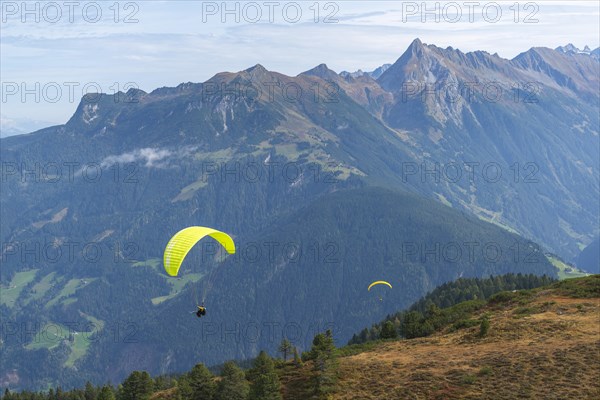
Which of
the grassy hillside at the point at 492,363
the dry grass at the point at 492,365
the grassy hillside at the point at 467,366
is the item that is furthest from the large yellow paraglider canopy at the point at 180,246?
the grassy hillside at the point at 492,363

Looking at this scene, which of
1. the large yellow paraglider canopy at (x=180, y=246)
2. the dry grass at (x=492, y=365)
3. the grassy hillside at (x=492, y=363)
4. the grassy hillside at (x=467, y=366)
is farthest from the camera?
the grassy hillside at (x=467, y=366)

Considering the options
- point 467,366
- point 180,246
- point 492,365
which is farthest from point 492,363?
point 180,246

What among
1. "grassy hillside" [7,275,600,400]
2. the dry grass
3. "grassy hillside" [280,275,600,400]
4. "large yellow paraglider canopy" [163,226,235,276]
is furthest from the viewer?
"grassy hillside" [7,275,600,400]

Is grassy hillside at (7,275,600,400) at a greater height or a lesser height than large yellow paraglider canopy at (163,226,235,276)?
lesser

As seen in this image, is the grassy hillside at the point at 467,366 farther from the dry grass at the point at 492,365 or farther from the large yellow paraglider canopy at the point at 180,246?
the large yellow paraglider canopy at the point at 180,246

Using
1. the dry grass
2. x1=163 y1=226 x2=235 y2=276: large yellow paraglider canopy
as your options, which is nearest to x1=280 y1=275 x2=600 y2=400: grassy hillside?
the dry grass

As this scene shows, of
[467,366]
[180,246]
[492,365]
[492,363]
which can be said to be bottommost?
[467,366]

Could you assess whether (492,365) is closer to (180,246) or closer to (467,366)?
(467,366)

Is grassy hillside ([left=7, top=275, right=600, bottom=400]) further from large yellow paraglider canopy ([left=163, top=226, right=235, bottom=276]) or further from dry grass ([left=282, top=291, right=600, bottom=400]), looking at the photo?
large yellow paraglider canopy ([left=163, top=226, right=235, bottom=276])

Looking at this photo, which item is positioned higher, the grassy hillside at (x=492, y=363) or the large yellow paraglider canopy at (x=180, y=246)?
the large yellow paraglider canopy at (x=180, y=246)

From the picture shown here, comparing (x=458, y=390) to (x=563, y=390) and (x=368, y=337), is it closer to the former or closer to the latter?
(x=563, y=390)

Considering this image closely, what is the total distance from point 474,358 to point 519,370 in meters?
6.66

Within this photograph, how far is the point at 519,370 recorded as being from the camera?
77625 mm

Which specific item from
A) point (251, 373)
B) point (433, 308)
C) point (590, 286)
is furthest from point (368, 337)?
point (251, 373)
